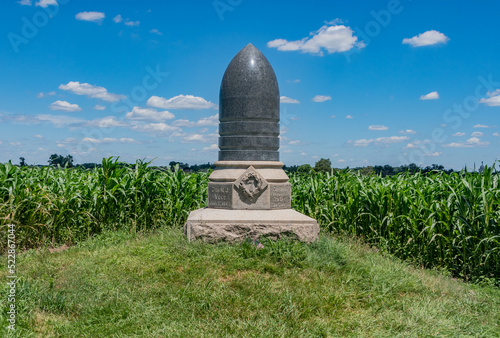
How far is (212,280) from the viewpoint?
521 cm

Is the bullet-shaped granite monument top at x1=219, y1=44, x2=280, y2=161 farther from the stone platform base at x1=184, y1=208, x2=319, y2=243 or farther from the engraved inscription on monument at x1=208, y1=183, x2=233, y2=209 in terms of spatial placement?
the stone platform base at x1=184, y1=208, x2=319, y2=243

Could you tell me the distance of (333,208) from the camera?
897 centimetres

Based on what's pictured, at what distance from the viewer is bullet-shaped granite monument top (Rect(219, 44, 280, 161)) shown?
300 inches

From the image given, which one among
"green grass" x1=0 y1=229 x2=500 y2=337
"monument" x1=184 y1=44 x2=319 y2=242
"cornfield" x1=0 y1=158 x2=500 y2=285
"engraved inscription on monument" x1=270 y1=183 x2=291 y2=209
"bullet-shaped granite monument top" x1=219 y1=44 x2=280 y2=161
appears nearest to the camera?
"green grass" x1=0 y1=229 x2=500 y2=337

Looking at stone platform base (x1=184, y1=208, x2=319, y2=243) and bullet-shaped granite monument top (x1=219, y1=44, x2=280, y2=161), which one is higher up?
bullet-shaped granite monument top (x1=219, y1=44, x2=280, y2=161)

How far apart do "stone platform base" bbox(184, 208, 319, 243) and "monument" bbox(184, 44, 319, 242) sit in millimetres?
139

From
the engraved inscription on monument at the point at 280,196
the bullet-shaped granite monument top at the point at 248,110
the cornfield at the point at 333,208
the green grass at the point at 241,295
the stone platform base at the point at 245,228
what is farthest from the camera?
the bullet-shaped granite monument top at the point at 248,110

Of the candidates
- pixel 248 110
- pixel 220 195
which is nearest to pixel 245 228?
pixel 220 195

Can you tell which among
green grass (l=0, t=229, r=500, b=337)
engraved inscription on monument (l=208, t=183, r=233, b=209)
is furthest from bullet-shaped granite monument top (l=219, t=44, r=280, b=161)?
green grass (l=0, t=229, r=500, b=337)

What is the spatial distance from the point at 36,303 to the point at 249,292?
2.57 metres

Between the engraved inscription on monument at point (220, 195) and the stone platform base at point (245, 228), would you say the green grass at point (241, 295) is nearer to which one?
the stone platform base at point (245, 228)

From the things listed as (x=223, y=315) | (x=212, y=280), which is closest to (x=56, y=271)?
(x=212, y=280)

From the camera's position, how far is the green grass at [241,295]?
14.3ft

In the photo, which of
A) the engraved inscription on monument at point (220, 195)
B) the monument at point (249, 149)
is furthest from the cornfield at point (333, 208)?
the monument at point (249, 149)
